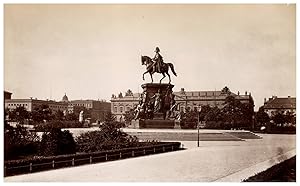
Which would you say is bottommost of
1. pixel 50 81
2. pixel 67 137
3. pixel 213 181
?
pixel 213 181

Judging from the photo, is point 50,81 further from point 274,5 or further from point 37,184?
point 274,5

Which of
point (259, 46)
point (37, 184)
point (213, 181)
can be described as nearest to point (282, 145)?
point (259, 46)

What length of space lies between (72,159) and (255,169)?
4.96 m

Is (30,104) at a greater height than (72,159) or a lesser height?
greater

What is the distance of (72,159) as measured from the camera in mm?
12203

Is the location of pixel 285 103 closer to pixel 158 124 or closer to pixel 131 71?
pixel 131 71

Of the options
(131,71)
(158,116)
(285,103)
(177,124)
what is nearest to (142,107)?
(158,116)

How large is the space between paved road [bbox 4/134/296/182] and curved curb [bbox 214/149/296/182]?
134 mm

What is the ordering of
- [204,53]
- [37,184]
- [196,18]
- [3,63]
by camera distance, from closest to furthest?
[37,184] → [3,63] → [196,18] → [204,53]

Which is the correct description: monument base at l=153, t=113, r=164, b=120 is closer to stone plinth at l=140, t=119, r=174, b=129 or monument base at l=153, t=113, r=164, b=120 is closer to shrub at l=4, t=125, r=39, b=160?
stone plinth at l=140, t=119, r=174, b=129

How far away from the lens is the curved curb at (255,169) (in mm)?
10867

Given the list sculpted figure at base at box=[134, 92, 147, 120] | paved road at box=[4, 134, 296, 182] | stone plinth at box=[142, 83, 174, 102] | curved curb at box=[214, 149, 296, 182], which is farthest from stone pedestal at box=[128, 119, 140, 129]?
curved curb at box=[214, 149, 296, 182]

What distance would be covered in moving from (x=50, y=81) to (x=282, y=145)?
7560 millimetres

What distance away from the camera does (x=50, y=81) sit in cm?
1382
